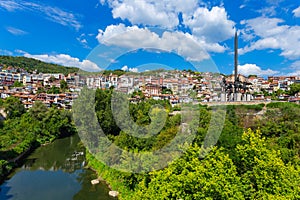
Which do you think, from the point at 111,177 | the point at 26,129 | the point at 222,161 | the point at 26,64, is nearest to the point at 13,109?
the point at 26,129

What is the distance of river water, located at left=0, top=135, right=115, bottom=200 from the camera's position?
700 centimetres

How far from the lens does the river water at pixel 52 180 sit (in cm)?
700

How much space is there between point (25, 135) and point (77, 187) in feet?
23.2

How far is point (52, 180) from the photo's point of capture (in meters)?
8.28

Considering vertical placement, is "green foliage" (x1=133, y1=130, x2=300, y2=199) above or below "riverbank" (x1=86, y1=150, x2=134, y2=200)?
above

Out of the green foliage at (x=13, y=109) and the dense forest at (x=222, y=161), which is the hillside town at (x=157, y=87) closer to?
the dense forest at (x=222, y=161)

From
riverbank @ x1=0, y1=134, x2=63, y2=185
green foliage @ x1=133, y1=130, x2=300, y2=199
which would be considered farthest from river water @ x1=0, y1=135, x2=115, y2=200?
green foliage @ x1=133, y1=130, x2=300, y2=199

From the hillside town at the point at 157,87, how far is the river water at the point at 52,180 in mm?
3561

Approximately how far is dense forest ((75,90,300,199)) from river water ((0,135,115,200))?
0.63m

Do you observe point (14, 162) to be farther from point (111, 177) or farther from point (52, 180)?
point (111, 177)

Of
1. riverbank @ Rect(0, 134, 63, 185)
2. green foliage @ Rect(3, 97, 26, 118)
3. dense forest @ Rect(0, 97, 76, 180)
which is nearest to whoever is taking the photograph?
riverbank @ Rect(0, 134, 63, 185)

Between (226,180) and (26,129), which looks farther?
(26,129)

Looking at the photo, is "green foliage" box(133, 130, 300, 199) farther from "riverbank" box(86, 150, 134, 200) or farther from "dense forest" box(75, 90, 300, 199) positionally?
"riverbank" box(86, 150, 134, 200)

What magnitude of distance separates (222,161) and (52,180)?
690cm
